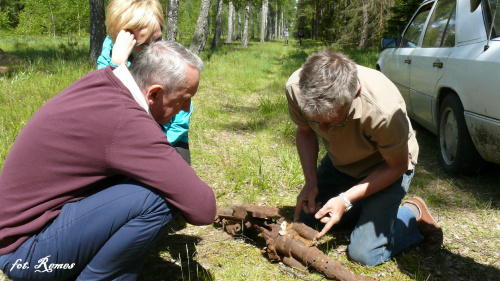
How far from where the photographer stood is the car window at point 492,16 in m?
3.62

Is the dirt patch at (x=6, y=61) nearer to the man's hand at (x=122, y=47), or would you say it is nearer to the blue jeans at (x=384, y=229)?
the man's hand at (x=122, y=47)

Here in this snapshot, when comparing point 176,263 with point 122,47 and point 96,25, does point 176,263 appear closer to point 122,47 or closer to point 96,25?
Result: point 122,47

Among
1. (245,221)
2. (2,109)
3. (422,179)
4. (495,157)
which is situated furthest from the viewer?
(2,109)

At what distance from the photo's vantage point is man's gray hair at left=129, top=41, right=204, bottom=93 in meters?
2.07

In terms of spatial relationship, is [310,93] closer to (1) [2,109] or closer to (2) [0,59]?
(1) [2,109]

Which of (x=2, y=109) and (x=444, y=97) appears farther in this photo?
(x=2, y=109)

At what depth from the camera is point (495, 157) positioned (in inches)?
142

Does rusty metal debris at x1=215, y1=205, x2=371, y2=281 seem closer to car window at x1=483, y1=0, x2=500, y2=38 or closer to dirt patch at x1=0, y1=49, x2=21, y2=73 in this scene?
car window at x1=483, y1=0, x2=500, y2=38

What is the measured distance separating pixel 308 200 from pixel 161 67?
1.46 m

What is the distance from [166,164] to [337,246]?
1739 mm

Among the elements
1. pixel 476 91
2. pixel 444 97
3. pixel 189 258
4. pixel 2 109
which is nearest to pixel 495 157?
pixel 476 91

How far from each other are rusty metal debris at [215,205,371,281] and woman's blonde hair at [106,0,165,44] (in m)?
1.49

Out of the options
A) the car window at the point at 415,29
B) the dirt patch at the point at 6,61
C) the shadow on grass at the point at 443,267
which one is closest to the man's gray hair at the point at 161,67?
the shadow on grass at the point at 443,267

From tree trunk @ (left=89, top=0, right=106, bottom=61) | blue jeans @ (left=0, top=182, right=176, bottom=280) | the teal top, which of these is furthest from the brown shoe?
tree trunk @ (left=89, top=0, right=106, bottom=61)
